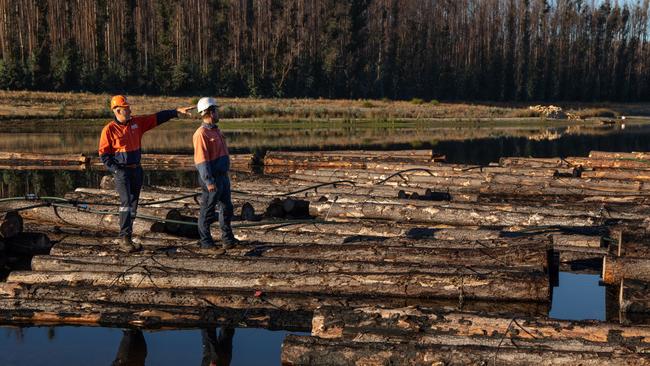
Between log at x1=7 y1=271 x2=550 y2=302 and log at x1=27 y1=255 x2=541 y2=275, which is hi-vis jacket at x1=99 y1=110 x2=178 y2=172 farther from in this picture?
log at x1=7 y1=271 x2=550 y2=302

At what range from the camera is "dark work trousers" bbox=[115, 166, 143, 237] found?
10680mm

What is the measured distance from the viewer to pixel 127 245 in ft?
35.3

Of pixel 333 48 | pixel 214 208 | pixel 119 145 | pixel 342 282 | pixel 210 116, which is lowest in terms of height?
pixel 342 282

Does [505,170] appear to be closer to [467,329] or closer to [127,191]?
[127,191]

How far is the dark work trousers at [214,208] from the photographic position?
10.4m

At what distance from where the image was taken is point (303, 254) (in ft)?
34.5

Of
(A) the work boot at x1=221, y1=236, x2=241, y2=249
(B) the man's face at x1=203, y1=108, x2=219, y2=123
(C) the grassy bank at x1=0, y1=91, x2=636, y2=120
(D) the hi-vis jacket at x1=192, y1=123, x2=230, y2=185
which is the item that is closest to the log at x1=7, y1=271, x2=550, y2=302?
(A) the work boot at x1=221, y1=236, x2=241, y2=249

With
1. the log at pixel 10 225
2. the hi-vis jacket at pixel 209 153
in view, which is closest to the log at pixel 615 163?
the hi-vis jacket at pixel 209 153

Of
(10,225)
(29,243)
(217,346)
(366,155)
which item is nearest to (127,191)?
(10,225)

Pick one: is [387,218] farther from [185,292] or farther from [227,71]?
[227,71]

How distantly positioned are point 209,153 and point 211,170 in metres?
0.23

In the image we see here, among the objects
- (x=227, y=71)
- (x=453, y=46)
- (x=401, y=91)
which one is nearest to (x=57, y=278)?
(x=227, y=71)

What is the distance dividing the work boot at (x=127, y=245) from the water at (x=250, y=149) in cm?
200

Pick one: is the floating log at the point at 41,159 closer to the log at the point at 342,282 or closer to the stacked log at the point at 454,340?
the log at the point at 342,282
